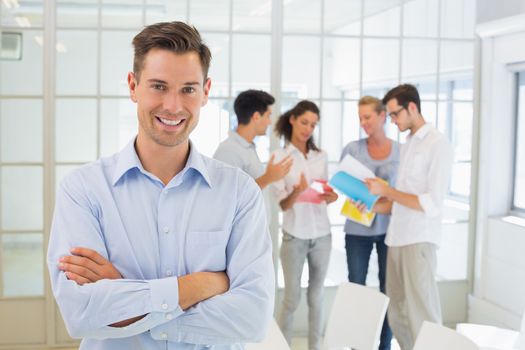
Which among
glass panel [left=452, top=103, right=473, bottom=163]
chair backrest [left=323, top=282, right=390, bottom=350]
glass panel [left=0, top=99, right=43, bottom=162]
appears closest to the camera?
chair backrest [left=323, top=282, right=390, bottom=350]

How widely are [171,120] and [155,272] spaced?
38 cm

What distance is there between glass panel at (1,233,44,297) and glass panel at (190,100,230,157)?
1386 mm

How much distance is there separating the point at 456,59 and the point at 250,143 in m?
2.18

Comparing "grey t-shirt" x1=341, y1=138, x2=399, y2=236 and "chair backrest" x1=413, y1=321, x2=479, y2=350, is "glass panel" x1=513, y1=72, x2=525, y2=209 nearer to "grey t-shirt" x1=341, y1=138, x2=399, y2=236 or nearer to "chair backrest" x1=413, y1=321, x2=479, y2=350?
"grey t-shirt" x1=341, y1=138, x2=399, y2=236

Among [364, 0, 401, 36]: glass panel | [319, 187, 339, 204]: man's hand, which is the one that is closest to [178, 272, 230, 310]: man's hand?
[319, 187, 339, 204]: man's hand

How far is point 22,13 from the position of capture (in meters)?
4.87

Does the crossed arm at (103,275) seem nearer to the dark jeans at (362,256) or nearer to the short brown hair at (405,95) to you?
the short brown hair at (405,95)

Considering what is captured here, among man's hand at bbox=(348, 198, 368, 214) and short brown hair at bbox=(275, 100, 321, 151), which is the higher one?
short brown hair at bbox=(275, 100, 321, 151)

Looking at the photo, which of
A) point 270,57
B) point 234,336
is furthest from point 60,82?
point 234,336

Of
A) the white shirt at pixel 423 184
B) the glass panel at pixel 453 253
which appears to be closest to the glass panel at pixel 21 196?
the white shirt at pixel 423 184

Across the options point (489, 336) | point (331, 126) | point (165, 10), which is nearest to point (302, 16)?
point (331, 126)

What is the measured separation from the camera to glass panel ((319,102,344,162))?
17.3 ft

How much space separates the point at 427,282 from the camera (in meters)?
4.15

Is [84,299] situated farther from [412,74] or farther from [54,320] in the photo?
[412,74]
